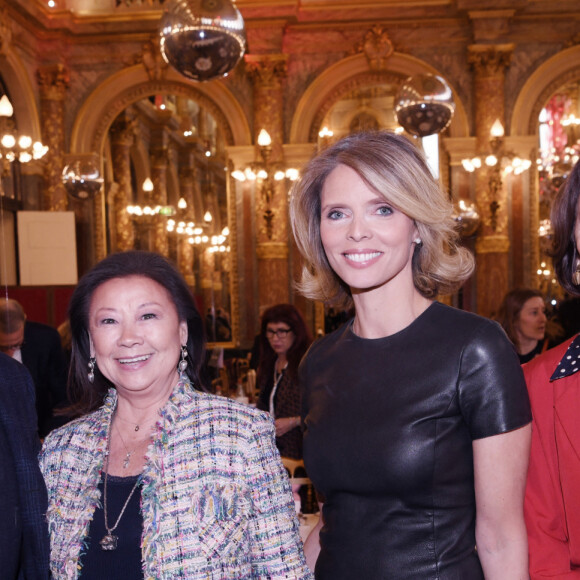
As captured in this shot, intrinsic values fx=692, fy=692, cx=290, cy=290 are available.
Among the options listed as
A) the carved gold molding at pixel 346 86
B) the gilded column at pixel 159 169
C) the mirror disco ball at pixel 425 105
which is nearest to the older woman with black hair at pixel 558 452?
the mirror disco ball at pixel 425 105

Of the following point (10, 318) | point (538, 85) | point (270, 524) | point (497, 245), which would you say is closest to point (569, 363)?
point (270, 524)

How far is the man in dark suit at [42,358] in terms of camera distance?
4723 millimetres

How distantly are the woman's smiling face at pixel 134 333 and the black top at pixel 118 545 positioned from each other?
10.9 inches

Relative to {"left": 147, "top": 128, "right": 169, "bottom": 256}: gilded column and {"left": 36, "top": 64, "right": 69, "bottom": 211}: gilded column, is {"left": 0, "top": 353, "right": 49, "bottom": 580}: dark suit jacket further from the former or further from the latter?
{"left": 147, "top": 128, "right": 169, "bottom": 256}: gilded column

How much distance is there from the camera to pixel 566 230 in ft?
5.42

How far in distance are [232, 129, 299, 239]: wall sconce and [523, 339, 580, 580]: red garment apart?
980 cm

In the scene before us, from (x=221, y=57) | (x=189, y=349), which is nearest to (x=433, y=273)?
(x=189, y=349)

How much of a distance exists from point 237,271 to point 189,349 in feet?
32.1

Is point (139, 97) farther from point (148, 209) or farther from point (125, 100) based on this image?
point (148, 209)

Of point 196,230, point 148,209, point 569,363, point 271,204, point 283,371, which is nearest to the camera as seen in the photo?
point 569,363

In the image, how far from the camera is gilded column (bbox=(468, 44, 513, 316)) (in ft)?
36.5

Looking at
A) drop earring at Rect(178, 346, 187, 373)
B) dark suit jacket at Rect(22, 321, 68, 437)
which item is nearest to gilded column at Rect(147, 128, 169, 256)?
dark suit jacket at Rect(22, 321, 68, 437)

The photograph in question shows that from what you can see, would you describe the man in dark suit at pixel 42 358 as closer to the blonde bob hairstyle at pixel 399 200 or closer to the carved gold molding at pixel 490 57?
the blonde bob hairstyle at pixel 399 200

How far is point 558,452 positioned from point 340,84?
1081 centimetres
